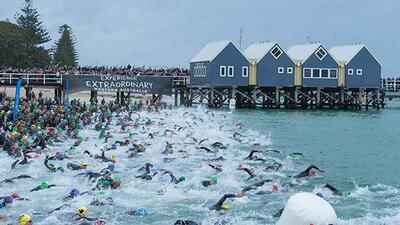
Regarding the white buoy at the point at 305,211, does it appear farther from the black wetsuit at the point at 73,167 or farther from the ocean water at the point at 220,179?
the black wetsuit at the point at 73,167

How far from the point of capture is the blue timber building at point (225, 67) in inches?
2393

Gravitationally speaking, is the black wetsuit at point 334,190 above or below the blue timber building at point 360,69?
below

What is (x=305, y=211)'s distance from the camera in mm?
7035

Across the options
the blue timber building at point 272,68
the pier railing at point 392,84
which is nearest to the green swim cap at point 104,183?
the blue timber building at point 272,68

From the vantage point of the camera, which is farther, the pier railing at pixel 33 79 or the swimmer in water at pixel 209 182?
the pier railing at pixel 33 79

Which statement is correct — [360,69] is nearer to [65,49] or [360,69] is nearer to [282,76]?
[282,76]

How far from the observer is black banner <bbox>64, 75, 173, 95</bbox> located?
53281mm

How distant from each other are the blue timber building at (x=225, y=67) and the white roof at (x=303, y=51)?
6.50 meters

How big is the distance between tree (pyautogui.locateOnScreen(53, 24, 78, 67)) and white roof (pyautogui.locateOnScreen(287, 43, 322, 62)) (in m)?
52.8

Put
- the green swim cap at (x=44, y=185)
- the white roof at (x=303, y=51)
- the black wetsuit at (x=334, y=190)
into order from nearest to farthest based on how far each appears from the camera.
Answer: the black wetsuit at (x=334, y=190)
the green swim cap at (x=44, y=185)
the white roof at (x=303, y=51)

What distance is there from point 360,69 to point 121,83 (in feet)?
85.5

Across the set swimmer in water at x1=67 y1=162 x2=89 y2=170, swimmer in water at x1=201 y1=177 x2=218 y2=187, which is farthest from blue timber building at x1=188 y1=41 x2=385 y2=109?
swimmer in water at x1=201 y1=177 x2=218 y2=187

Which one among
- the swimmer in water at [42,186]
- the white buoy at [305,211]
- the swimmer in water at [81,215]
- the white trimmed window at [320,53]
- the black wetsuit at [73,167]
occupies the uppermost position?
the white trimmed window at [320,53]

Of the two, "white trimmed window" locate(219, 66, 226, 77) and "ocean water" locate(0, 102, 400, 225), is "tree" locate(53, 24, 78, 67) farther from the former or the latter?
"ocean water" locate(0, 102, 400, 225)
